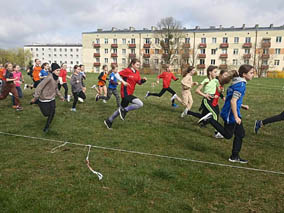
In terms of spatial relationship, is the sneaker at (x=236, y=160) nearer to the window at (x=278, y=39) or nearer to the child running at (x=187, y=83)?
the child running at (x=187, y=83)

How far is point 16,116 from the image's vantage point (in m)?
9.14

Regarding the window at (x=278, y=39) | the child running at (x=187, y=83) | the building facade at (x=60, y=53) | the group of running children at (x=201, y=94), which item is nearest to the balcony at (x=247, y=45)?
the window at (x=278, y=39)

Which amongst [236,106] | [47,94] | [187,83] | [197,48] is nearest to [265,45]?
[197,48]

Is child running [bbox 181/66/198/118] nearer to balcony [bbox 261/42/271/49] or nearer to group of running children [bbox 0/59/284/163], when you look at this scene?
group of running children [bbox 0/59/284/163]

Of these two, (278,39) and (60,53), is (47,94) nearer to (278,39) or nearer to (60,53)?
(278,39)

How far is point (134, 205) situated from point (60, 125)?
5129mm

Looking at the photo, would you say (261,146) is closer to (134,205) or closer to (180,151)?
(180,151)

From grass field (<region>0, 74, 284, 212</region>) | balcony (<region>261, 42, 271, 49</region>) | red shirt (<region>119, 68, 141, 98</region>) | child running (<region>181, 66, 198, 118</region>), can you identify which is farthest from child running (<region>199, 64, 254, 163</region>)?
balcony (<region>261, 42, 271, 49</region>)

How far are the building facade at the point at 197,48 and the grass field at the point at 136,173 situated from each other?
6265 cm

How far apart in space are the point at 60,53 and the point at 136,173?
5344 inches

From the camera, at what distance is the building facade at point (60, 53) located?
12725 centimetres

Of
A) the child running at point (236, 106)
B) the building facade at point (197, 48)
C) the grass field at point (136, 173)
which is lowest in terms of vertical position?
the grass field at point (136, 173)

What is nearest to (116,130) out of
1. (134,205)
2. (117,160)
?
(117,160)

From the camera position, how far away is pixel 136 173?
172 inches
